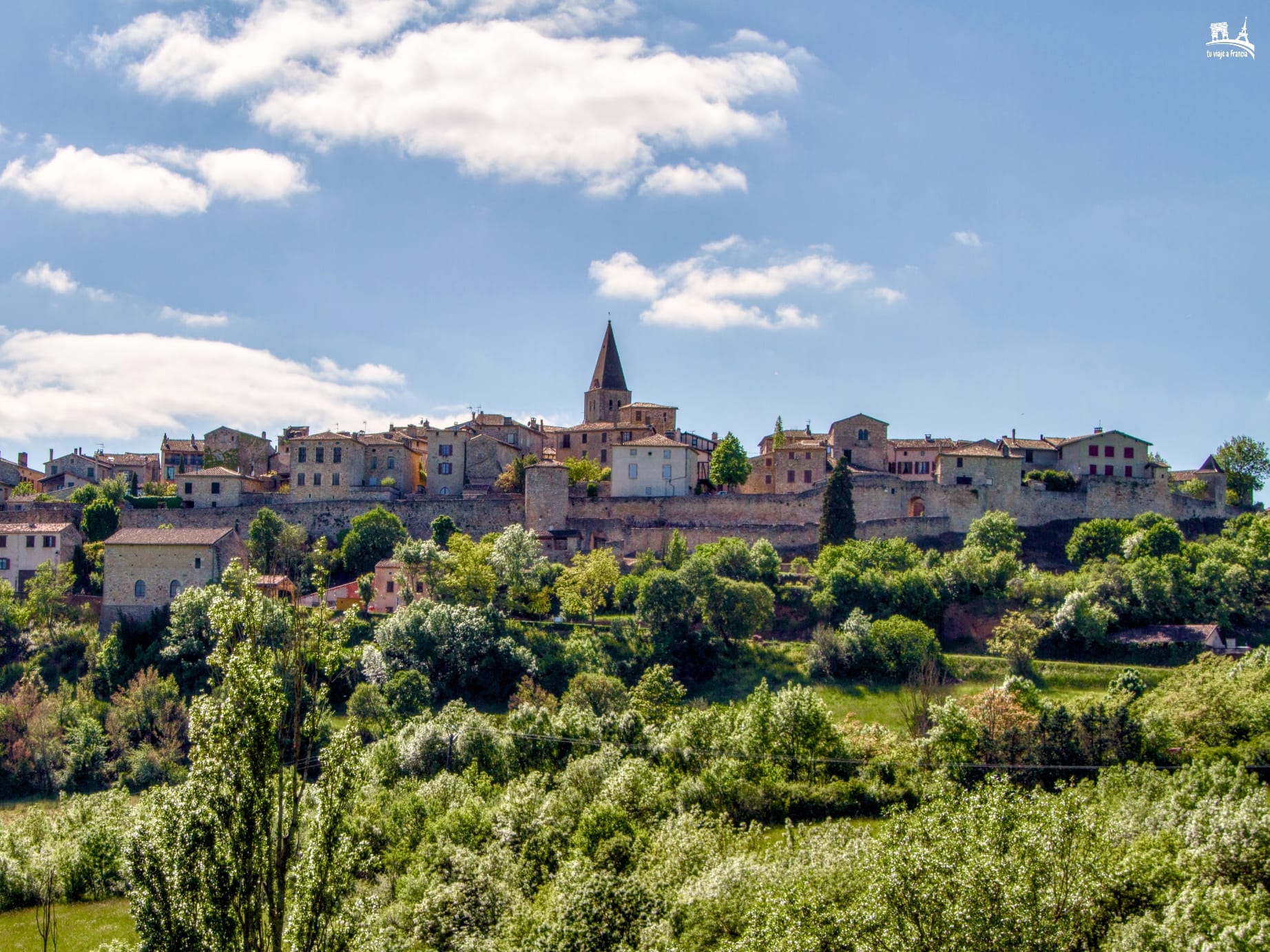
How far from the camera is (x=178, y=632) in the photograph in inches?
1980

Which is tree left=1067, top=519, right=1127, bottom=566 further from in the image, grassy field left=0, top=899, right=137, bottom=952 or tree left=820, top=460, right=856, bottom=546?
grassy field left=0, top=899, right=137, bottom=952

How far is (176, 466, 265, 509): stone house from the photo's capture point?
66562 mm

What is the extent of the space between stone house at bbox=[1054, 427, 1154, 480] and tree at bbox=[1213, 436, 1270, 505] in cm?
577

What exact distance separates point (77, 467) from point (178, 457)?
6.84 meters

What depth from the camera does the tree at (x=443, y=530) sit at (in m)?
61.5

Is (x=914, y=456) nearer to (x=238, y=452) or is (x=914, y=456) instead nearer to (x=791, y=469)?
(x=791, y=469)

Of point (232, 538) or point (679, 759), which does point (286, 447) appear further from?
point (679, 759)

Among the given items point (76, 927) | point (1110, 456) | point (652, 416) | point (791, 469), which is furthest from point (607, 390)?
point (76, 927)

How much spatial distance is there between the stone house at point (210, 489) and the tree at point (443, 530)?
42.1ft

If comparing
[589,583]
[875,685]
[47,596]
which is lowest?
[875,685]

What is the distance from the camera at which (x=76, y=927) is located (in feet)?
101

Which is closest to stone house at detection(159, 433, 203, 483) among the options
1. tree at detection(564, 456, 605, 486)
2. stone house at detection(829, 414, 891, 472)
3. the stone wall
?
the stone wall

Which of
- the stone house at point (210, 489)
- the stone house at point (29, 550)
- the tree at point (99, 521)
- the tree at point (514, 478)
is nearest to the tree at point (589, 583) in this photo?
the tree at point (514, 478)

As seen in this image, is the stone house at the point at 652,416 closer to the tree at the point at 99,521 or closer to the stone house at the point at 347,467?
the stone house at the point at 347,467
